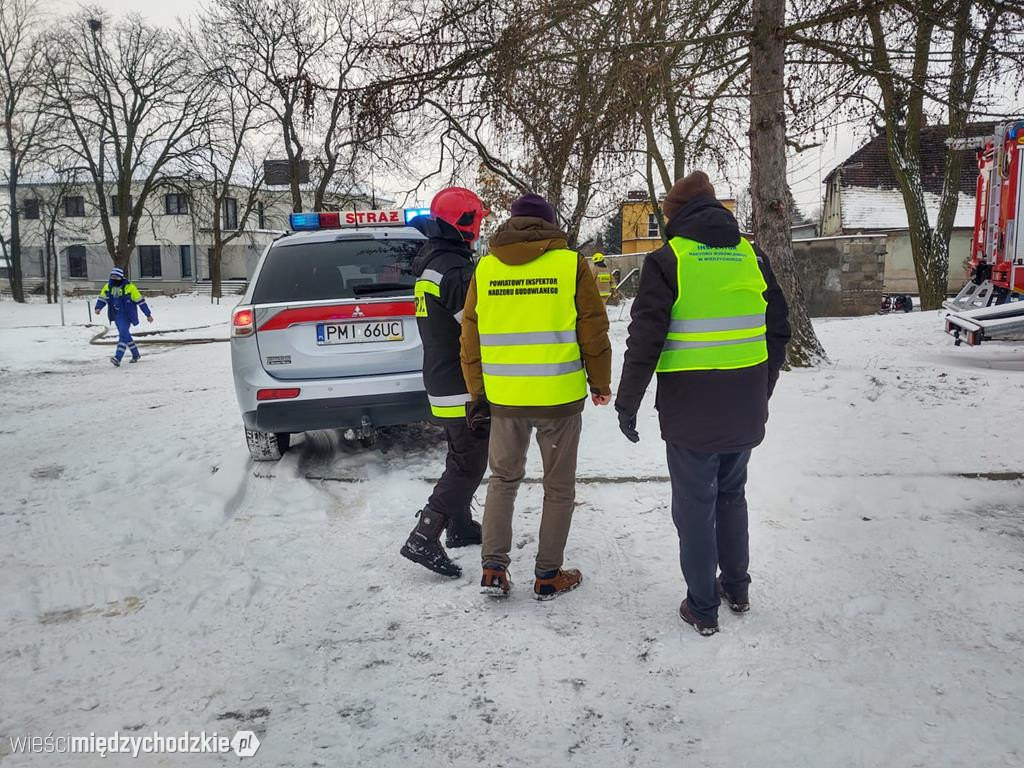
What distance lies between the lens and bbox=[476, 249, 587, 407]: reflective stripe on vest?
11.0ft

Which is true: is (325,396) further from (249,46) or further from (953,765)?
(249,46)

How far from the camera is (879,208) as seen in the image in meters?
39.6

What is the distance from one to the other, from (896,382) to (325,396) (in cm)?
587

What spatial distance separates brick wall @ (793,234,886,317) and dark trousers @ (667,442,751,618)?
53.0 ft

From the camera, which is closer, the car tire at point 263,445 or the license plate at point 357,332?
the license plate at point 357,332

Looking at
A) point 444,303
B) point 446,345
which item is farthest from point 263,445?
A: point 444,303

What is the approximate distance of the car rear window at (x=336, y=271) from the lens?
5438 mm

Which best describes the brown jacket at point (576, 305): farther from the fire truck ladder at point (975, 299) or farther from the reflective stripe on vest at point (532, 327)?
the fire truck ladder at point (975, 299)

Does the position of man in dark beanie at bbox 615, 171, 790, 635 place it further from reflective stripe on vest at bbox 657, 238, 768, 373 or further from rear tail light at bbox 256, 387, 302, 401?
rear tail light at bbox 256, 387, 302, 401

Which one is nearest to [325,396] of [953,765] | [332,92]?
[953,765]

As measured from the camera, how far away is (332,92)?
915 centimetres

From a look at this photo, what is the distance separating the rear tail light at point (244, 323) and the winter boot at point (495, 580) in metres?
2.77

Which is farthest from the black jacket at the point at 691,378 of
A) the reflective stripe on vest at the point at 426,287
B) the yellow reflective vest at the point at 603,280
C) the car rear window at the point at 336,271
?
the yellow reflective vest at the point at 603,280

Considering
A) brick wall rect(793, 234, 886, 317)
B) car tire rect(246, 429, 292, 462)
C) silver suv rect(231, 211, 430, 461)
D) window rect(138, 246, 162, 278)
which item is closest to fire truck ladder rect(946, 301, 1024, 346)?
brick wall rect(793, 234, 886, 317)
